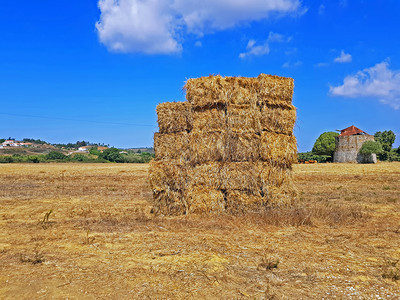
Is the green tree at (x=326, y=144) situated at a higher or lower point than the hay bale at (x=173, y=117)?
higher

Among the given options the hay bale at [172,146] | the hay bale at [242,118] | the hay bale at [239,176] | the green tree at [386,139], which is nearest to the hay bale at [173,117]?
the hay bale at [172,146]

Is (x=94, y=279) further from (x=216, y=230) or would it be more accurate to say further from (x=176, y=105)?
(x=176, y=105)

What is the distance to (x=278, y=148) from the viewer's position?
9.16m

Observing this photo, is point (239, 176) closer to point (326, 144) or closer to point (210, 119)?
point (210, 119)

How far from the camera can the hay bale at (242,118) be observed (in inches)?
352

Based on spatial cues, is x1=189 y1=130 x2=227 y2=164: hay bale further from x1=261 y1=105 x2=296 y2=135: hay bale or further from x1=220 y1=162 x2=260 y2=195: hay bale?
x1=261 y1=105 x2=296 y2=135: hay bale

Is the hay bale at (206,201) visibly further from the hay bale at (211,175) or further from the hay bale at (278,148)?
the hay bale at (278,148)

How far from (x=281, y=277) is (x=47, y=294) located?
324 cm

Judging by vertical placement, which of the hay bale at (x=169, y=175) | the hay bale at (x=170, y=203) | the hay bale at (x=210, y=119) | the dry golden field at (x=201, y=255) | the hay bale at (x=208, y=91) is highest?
the hay bale at (x=208, y=91)

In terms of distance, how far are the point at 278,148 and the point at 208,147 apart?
82.6 inches

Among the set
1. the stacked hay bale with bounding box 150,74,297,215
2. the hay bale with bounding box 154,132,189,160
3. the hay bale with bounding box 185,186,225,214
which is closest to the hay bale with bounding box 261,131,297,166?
the stacked hay bale with bounding box 150,74,297,215

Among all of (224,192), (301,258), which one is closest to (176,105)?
(224,192)

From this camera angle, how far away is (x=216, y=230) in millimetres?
7312

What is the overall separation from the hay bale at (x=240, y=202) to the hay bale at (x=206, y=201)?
0.20 m
